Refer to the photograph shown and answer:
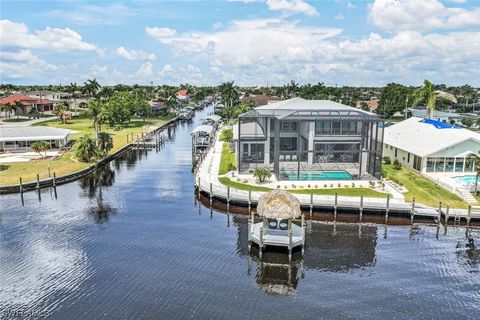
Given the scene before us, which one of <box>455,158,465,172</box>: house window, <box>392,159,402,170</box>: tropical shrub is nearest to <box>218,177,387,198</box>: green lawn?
<box>392,159,402,170</box>: tropical shrub

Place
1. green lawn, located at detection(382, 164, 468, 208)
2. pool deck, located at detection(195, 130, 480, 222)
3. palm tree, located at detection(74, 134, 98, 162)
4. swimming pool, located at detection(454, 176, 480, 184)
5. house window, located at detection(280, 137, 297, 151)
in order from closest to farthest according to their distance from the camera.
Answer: pool deck, located at detection(195, 130, 480, 222) → green lawn, located at detection(382, 164, 468, 208) → swimming pool, located at detection(454, 176, 480, 184) → house window, located at detection(280, 137, 297, 151) → palm tree, located at detection(74, 134, 98, 162)

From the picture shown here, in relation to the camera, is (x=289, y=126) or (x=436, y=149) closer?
(x=436, y=149)

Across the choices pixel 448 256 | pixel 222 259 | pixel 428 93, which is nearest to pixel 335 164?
pixel 448 256

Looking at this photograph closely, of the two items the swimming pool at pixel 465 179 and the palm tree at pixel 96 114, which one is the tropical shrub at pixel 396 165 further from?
the palm tree at pixel 96 114

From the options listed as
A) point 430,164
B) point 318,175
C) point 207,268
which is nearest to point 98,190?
point 207,268

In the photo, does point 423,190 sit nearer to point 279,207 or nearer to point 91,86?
point 279,207

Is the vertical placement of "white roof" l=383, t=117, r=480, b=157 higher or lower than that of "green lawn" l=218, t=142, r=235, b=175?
higher

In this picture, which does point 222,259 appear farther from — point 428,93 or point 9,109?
point 9,109

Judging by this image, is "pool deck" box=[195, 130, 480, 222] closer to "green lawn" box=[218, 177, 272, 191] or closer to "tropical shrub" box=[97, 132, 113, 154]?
"green lawn" box=[218, 177, 272, 191]

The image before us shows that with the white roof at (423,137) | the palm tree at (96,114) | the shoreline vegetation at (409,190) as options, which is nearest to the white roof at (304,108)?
the white roof at (423,137)
